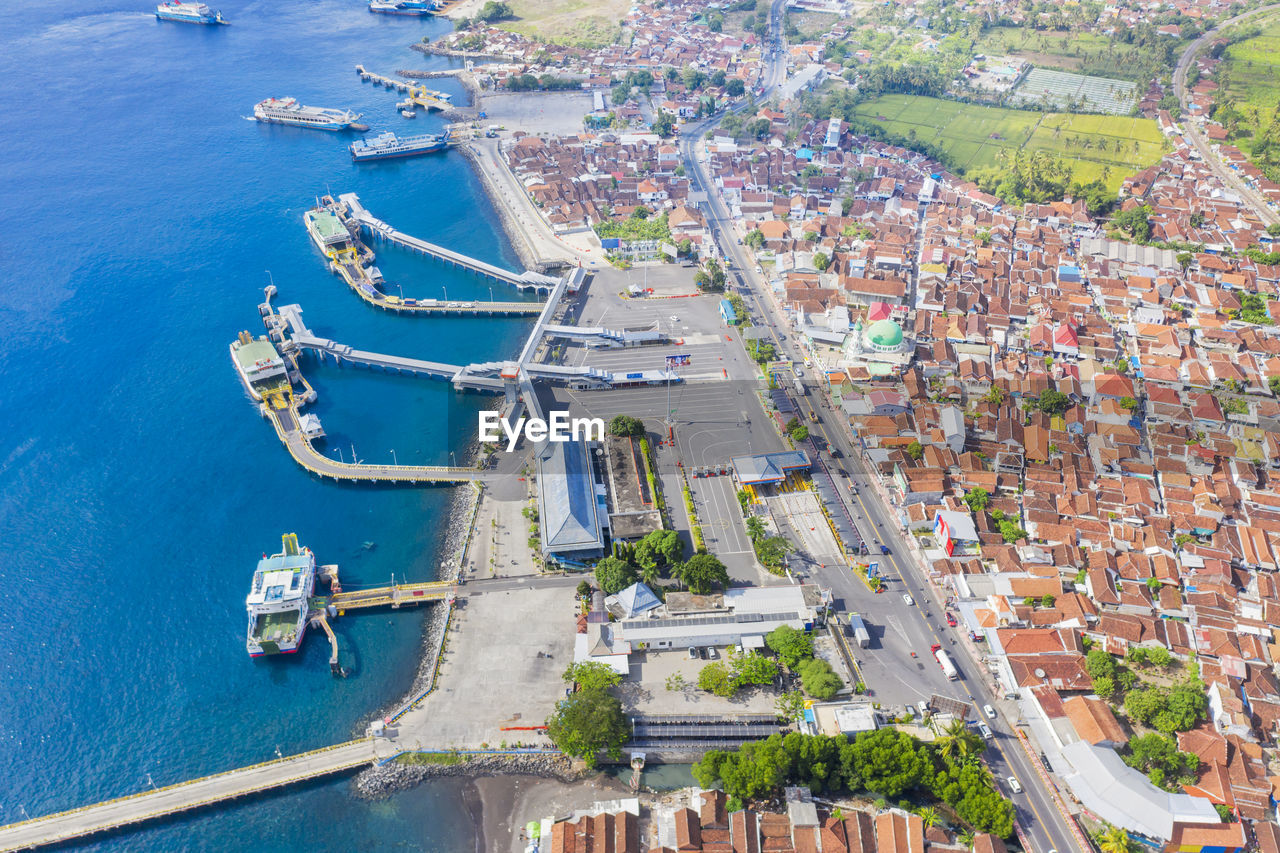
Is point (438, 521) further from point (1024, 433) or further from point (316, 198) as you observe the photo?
point (316, 198)

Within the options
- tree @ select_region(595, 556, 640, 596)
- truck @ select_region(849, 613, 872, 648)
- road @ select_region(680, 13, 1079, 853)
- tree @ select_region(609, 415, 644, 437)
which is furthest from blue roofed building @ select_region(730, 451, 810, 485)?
truck @ select_region(849, 613, 872, 648)

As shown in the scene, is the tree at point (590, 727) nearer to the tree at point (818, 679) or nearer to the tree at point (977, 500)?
the tree at point (818, 679)

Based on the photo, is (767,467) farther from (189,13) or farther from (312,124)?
(189,13)

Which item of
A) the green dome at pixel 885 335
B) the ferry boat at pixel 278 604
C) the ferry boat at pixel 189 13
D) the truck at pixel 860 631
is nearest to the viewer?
the truck at pixel 860 631

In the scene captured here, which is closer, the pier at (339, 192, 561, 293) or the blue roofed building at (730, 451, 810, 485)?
the blue roofed building at (730, 451, 810, 485)

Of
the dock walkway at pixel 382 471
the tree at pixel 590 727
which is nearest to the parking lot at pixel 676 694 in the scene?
the tree at pixel 590 727

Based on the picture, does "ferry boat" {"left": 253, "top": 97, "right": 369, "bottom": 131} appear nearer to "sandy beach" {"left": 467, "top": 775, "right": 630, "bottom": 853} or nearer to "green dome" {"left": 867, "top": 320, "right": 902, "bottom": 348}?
"green dome" {"left": 867, "top": 320, "right": 902, "bottom": 348}
